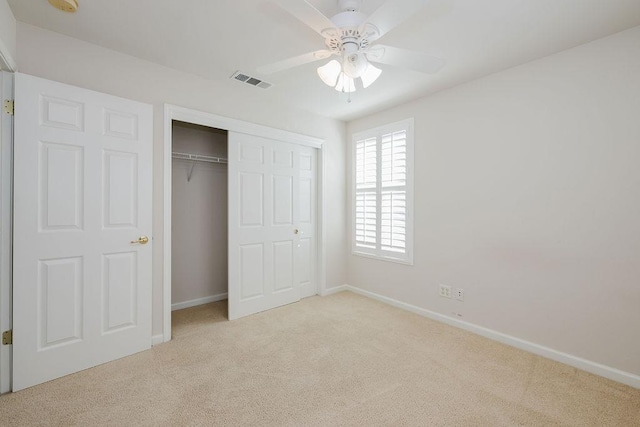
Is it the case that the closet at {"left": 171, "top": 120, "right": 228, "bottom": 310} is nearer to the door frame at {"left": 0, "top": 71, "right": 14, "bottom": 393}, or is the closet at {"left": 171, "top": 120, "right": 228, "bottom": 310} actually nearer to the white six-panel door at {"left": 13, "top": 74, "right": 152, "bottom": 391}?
the white six-panel door at {"left": 13, "top": 74, "right": 152, "bottom": 391}

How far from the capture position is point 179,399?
1.90m

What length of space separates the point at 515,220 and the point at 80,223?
12.1 feet

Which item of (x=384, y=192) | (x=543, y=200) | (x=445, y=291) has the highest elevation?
(x=384, y=192)

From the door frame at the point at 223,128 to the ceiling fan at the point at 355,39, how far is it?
133cm

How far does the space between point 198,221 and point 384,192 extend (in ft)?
8.25

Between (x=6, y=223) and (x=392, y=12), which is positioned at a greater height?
(x=392, y=12)

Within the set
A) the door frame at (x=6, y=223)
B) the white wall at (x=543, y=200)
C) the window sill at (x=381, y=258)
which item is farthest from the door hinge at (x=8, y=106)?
the window sill at (x=381, y=258)

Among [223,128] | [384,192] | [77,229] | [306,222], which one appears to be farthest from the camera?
[306,222]

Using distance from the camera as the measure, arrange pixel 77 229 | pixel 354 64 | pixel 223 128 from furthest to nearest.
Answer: pixel 223 128
pixel 77 229
pixel 354 64

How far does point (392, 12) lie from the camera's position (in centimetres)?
139

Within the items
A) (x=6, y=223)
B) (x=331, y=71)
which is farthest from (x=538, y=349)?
(x=6, y=223)

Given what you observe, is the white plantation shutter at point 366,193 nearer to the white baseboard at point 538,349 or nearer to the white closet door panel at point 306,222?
the white closet door panel at point 306,222

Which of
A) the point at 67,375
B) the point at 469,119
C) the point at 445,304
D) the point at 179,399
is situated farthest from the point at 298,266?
the point at 469,119

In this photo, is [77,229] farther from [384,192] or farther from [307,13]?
[384,192]
